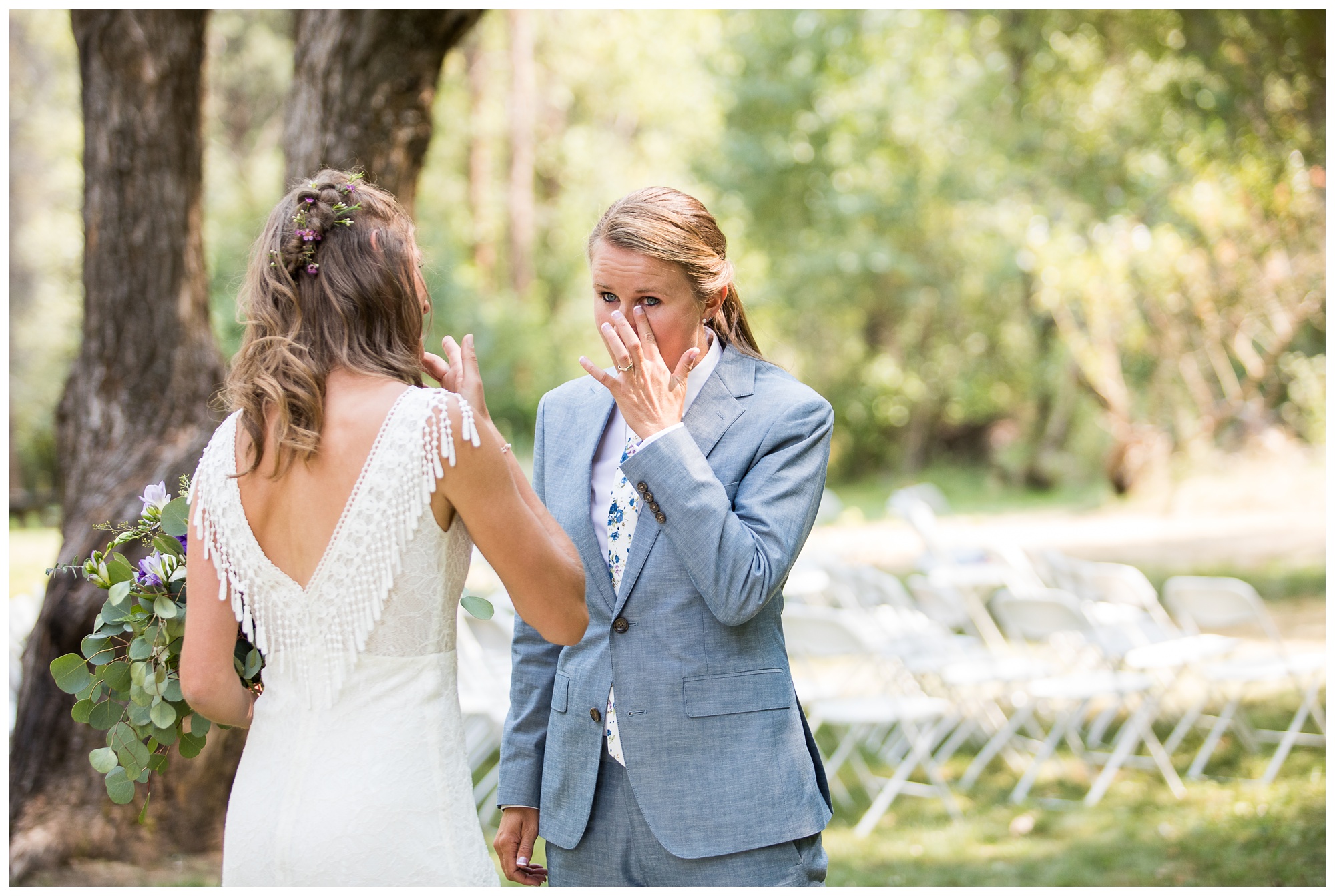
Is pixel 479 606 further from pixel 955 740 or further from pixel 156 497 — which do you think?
pixel 955 740

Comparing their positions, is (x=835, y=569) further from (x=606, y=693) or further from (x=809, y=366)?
(x=809, y=366)

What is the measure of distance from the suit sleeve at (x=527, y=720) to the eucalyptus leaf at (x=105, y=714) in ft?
2.36

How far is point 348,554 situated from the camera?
1.78 meters

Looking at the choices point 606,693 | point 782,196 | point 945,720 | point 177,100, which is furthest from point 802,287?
point 606,693

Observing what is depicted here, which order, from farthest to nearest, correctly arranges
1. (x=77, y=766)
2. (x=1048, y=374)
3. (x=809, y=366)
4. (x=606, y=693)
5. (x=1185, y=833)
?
(x=809, y=366)
(x=1048, y=374)
(x=1185, y=833)
(x=77, y=766)
(x=606, y=693)

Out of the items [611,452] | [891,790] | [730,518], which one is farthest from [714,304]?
[891,790]

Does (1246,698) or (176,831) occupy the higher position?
(176,831)

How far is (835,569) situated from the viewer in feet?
24.4

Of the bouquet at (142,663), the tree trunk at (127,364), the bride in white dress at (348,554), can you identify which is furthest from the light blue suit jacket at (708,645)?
the tree trunk at (127,364)

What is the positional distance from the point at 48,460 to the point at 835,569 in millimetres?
17444

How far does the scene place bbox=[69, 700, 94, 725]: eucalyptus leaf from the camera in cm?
200

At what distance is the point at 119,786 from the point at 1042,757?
463 centimetres

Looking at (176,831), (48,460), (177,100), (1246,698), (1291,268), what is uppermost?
(177,100)

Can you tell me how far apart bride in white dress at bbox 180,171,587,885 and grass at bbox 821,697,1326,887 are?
312 cm
